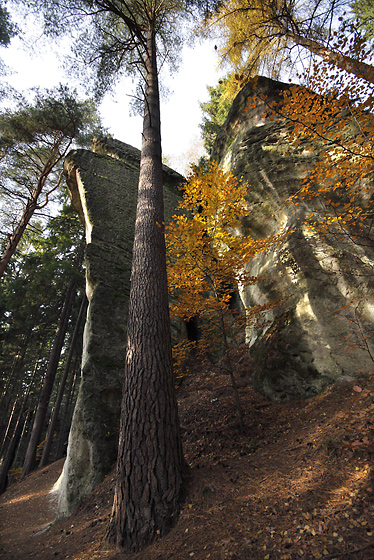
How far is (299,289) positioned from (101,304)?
496cm

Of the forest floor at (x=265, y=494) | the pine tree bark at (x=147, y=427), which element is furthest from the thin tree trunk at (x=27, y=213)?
the forest floor at (x=265, y=494)

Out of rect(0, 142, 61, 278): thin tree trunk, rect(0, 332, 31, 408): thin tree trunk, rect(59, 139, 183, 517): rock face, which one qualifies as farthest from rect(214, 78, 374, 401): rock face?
rect(0, 332, 31, 408): thin tree trunk

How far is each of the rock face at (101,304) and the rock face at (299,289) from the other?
3482 mm

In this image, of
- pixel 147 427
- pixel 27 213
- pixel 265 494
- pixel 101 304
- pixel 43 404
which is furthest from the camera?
pixel 43 404

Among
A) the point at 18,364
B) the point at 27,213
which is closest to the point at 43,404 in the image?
the point at 18,364

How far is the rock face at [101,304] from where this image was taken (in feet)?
16.7

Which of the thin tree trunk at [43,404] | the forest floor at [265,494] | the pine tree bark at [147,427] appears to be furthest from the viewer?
the thin tree trunk at [43,404]

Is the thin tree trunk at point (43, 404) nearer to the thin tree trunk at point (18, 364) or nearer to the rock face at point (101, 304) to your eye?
the thin tree trunk at point (18, 364)

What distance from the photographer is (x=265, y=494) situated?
2.55m

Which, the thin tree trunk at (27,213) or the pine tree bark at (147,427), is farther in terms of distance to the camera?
the thin tree trunk at (27,213)

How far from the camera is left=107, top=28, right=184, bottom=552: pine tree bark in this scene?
238 cm

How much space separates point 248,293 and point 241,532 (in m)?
5.73

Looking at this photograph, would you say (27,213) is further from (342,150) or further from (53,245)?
(342,150)

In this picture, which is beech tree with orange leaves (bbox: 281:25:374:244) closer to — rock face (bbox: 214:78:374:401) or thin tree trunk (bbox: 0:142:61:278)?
rock face (bbox: 214:78:374:401)
